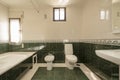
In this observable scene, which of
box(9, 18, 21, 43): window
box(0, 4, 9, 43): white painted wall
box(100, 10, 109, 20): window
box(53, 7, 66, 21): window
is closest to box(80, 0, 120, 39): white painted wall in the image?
box(100, 10, 109, 20): window

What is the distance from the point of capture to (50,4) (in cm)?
500

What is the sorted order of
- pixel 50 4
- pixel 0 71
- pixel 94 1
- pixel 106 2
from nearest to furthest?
pixel 0 71, pixel 106 2, pixel 94 1, pixel 50 4

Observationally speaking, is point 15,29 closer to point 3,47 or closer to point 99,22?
point 3,47

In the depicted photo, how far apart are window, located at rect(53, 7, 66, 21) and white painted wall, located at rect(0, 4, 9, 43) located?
1.96 metres

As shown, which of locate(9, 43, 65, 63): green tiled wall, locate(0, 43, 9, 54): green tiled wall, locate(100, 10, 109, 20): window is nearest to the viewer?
locate(100, 10, 109, 20): window

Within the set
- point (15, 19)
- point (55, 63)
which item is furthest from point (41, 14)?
point (55, 63)

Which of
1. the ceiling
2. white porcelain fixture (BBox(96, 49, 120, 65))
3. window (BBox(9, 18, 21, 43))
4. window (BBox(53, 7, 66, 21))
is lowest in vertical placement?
white porcelain fixture (BBox(96, 49, 120, 65))

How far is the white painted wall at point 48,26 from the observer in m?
5.22

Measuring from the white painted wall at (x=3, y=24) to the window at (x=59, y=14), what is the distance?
A: 6.42ft

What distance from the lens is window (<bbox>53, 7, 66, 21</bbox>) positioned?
5.25m

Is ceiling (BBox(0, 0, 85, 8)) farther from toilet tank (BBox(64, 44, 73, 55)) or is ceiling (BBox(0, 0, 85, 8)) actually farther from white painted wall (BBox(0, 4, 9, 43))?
toilet tank (BBox(64, 44, 73, 55))

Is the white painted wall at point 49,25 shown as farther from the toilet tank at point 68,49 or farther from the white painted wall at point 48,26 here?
the toilet tank at point 68,49

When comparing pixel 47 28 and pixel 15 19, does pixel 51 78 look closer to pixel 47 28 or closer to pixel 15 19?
pixel 47 28

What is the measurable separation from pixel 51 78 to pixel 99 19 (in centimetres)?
214
